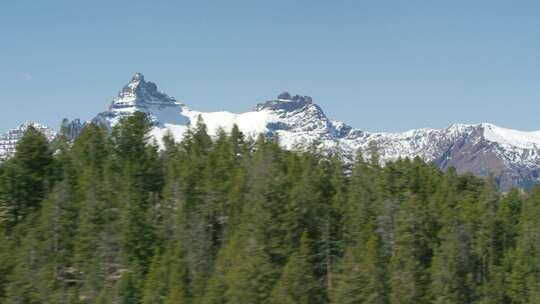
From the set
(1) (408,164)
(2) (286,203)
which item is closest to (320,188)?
(2) (286,203)

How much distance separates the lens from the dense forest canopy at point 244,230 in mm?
73688

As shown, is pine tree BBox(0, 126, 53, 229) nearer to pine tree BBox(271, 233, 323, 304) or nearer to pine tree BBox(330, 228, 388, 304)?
pine tree BBox(271, 233, 323, 304)

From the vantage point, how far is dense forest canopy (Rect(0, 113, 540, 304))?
73.7 metres

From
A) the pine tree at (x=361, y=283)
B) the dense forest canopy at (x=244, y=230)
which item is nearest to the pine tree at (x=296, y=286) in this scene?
the dense forest canopy at (x=244, y=230)

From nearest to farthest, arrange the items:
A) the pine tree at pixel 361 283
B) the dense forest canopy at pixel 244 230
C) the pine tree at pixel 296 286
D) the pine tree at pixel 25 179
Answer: the pine tree at pixel 296 286
the pine tree at pixel 361 283
the dense forest canopy at pixel 244 230
the pine tree at pixel 25 179

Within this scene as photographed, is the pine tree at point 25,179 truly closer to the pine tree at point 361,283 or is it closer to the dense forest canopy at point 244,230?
the dense forest canopy at point 244,230

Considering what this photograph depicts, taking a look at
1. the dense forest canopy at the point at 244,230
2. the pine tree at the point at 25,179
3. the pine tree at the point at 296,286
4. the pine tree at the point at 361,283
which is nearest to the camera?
the pine tree at the point at 296,286

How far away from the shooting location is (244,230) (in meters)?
84.5

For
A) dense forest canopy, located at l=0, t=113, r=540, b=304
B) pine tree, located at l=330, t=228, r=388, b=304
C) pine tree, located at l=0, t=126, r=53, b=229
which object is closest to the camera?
pine tree, located at l=330, t=228, r=388, b=304

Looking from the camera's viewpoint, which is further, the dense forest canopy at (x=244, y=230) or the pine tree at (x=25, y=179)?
the pine tree at (x=25, y=179)

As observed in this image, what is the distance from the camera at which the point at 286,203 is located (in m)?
89.3

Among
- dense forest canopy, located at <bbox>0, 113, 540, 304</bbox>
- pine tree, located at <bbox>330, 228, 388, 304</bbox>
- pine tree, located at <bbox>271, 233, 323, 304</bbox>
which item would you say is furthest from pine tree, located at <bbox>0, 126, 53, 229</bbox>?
pine tree, located at <bbox>330, 228, 388, 304</bbox>

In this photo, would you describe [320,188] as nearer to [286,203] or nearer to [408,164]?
[286,203]

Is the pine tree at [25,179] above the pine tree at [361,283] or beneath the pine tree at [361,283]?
above
